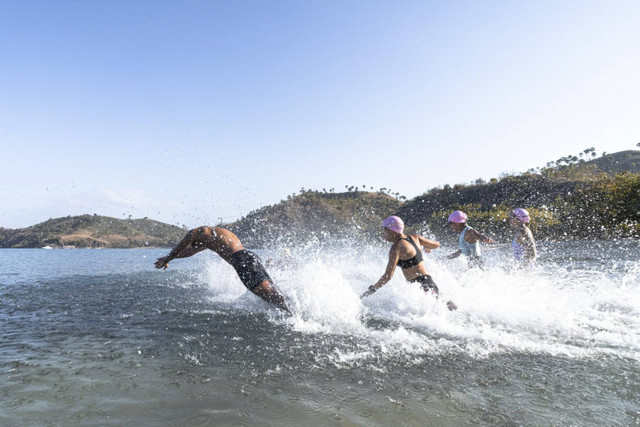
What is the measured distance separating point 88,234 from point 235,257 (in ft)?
619

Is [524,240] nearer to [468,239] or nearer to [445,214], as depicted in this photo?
[468,239]

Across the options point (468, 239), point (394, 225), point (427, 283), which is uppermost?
point (394, 225)

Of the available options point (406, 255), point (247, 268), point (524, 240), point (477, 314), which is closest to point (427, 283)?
point (406, 255)

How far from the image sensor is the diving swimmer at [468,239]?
9234 millimetres

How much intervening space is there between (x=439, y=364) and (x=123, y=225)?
21760 centimetres

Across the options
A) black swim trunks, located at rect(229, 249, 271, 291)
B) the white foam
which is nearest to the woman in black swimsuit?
the white foam

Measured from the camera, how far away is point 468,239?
9367mm

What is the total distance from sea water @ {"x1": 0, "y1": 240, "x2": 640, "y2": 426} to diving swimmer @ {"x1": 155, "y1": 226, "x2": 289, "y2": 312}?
0.53m

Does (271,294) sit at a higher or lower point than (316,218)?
lower

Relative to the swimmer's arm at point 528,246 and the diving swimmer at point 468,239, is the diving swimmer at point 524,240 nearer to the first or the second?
the swimmer's arm at point 528,246

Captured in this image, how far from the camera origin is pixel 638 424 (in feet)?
10.1

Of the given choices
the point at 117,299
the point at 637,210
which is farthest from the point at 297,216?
the point at 117,299

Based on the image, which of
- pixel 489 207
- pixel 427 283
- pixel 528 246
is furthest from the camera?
pixel 489 207

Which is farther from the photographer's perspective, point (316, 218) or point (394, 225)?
point (316, 218)
